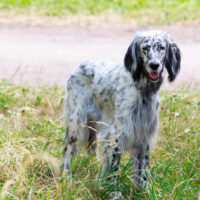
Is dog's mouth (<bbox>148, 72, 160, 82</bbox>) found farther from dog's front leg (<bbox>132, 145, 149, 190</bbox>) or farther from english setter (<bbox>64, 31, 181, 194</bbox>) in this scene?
dog's front leg (<bbox>132, 145, 149, 190</bbox>)

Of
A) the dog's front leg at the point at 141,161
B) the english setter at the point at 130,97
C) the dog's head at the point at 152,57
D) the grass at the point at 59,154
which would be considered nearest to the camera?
the grass at the point at 59,154

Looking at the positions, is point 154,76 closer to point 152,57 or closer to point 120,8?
point 152,57

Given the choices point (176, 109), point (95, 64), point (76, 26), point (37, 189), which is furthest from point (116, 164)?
point (76, 26)

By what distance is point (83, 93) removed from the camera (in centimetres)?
513

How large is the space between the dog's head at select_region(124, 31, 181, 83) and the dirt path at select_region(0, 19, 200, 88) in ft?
9.97

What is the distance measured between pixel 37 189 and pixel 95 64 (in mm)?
1656

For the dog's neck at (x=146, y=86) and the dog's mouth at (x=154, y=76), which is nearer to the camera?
the dog's mouth at (x=154, y=76)

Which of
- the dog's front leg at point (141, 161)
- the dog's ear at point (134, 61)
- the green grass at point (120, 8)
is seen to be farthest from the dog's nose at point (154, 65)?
the green grass at point (120, 8)

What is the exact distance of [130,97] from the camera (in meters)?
4.52

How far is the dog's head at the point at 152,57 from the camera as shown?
4266mm

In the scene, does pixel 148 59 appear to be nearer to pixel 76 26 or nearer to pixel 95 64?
pixel 95 64

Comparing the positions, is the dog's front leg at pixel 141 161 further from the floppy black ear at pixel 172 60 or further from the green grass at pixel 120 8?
the green grass at pixel 120 8

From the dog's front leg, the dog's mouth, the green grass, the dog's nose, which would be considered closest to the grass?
the dog's front leg

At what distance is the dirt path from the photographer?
26.1ft
